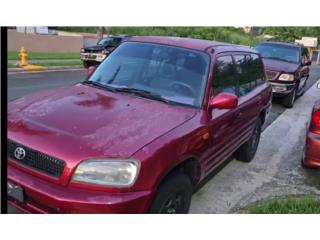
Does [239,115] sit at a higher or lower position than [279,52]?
lower

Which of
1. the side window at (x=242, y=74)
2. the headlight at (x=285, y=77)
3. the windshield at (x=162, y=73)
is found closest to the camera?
the windshield at (x=162, y=73)

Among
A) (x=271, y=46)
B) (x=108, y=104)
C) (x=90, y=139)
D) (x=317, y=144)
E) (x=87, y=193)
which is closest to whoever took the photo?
(x=87, y=193)

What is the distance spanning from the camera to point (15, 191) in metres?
2.71

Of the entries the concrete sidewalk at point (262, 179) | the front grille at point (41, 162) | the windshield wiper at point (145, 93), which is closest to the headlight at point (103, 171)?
the front grille at point (41, 162)

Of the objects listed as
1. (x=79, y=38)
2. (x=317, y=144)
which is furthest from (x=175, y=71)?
(x=79, y=38)

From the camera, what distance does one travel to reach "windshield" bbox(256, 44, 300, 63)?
11.4m

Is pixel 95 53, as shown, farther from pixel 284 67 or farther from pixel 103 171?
pixel 103 171

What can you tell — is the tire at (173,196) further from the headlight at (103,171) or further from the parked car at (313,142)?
the parked car at (313,142)

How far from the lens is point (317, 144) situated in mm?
4699

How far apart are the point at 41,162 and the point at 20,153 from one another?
0.21 m

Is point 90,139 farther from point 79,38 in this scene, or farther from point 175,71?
point 79,38

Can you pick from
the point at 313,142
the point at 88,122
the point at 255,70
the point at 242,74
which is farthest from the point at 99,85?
the point at 313,142

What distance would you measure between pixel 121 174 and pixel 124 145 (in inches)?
8.5

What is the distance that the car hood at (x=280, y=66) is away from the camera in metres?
10.4
